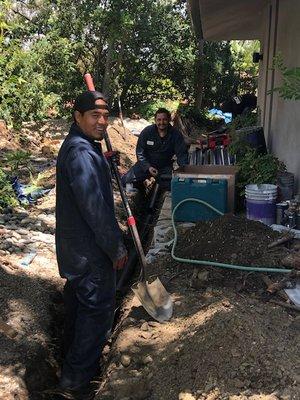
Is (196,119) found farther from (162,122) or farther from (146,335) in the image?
(146,335)

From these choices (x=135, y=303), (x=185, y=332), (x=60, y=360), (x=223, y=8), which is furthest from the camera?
(x=223, y=8)

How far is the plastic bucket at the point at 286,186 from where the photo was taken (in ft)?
18.9

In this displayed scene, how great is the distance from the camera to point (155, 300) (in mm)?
4215

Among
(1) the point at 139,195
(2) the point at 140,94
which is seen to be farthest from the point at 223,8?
(2) the point at 140,94

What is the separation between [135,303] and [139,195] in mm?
4040

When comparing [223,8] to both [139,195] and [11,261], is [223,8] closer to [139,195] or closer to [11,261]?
[139,195]

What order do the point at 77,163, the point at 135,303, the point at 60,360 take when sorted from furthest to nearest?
the point at 135,303 < the point at 60,360 < the point at 77,163

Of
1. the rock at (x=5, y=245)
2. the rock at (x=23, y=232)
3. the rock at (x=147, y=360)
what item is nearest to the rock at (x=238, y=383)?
the rock at (x=147, y=360)

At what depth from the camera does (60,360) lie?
4.17 m

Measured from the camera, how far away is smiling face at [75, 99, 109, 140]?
11.3ft

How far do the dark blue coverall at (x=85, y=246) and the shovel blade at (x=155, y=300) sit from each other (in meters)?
0.45

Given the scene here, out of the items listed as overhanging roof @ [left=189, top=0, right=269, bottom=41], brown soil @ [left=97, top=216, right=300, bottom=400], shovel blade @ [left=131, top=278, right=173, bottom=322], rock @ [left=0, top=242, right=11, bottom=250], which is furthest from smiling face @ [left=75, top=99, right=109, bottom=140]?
overhanging roof @ [left=189, top=0, right=269, bottom=41]

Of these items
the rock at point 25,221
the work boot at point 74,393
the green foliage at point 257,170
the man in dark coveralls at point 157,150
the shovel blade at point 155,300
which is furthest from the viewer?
the man in dark coveralls at point 157,150

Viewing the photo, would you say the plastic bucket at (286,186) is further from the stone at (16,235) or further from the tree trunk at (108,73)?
the tree trunk at (108,73)
